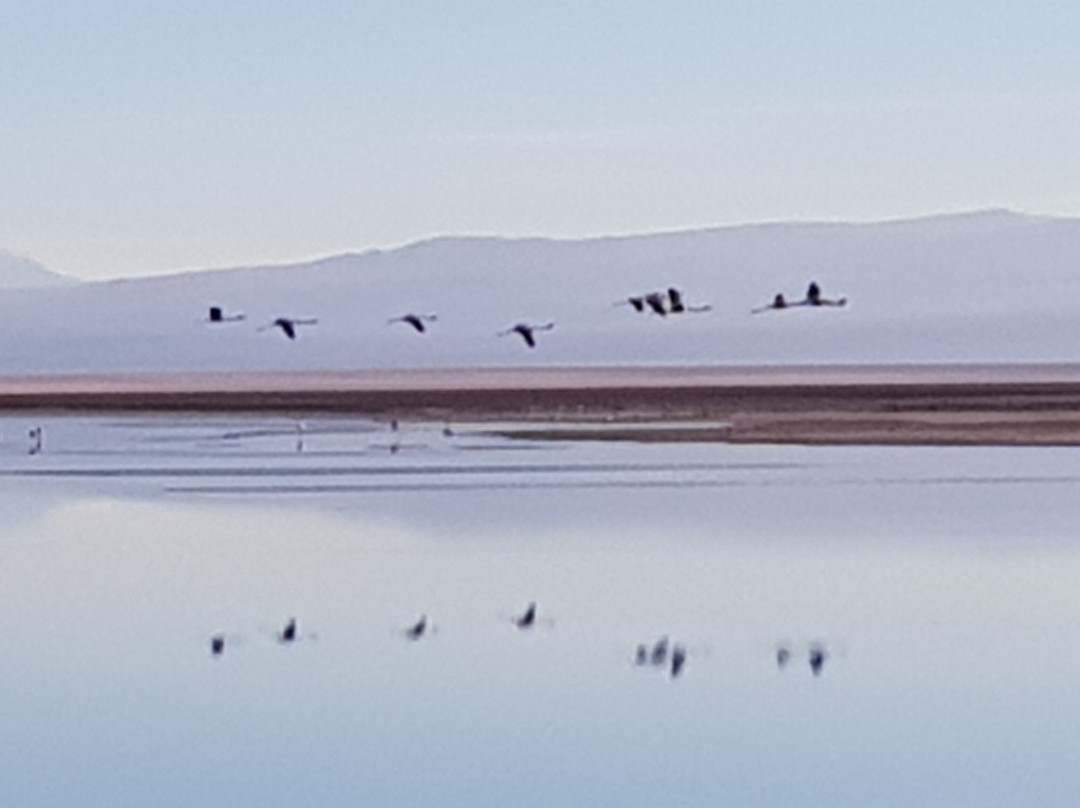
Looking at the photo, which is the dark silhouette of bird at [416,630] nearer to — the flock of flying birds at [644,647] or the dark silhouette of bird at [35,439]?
the flock of flying birds at [644,647]

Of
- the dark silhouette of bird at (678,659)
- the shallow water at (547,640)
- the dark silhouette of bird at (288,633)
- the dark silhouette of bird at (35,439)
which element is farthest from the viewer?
the dark silhouette of bird at (35,439)

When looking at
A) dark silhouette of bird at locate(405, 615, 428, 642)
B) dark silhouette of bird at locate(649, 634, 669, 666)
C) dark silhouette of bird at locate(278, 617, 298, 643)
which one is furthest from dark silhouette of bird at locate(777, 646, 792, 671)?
dark silhouette of bird at locate(278, 617, 298, 643)

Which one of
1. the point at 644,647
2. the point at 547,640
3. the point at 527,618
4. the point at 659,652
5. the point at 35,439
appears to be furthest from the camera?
the point at 35,439

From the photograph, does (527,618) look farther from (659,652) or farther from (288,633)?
(288,633)

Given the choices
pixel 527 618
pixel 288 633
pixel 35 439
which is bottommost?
pixel 288 633

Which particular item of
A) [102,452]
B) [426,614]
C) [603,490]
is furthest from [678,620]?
[102,452]

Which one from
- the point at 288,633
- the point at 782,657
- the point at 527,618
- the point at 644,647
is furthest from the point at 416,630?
the point at 782,657

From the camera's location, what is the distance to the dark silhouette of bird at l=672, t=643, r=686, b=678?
15.7m

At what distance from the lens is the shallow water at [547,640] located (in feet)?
43.5

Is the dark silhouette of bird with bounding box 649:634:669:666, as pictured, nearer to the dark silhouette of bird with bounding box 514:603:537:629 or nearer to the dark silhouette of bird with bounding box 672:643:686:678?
the dark silhouette of bird with bounding box 672:643:686:678

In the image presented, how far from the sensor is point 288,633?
57.5 ft

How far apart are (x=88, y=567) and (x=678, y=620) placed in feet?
20.3

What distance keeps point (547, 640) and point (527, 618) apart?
2.27 ft

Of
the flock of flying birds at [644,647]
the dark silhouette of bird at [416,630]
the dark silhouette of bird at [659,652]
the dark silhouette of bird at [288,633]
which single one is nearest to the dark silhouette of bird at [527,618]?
the flock of flying birds at [644,647]
